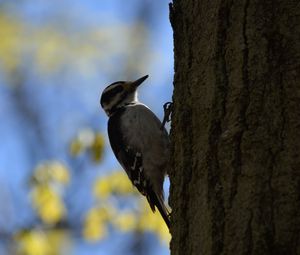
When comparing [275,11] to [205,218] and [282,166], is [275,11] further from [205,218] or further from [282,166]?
[205,218]

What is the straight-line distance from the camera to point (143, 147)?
5578mm

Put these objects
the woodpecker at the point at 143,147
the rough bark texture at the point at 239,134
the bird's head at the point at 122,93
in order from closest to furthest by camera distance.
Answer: the rough bark texture at the point at 239,134 → the woodpecker at the point at 143,147 → the bird's head at the point at 122,93

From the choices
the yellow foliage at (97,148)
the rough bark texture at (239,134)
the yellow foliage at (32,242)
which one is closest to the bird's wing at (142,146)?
the yellow foliage at (97,148)

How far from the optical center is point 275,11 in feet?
9.00

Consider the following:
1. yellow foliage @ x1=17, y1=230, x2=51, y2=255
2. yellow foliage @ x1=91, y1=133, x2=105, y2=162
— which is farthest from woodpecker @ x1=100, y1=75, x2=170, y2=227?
yellow foliage @ x1=17, y1=230, x2=51, y2=255

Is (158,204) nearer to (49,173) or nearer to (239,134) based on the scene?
(49,173)

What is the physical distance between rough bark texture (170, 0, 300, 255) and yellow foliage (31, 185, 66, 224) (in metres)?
3.68

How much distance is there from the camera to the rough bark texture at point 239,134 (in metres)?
2.43

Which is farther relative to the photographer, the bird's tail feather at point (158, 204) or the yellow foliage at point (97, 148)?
the yellow foliage at point (97, 148)

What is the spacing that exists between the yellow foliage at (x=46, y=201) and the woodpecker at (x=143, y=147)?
0.98m

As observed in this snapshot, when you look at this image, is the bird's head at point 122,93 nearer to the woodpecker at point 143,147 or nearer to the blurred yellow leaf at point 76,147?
the woodpecker at point 143,147

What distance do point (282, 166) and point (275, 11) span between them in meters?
0.66

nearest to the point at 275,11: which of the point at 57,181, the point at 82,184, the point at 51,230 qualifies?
the point at 57,181

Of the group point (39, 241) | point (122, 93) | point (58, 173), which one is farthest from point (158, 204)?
point (39, 241)
